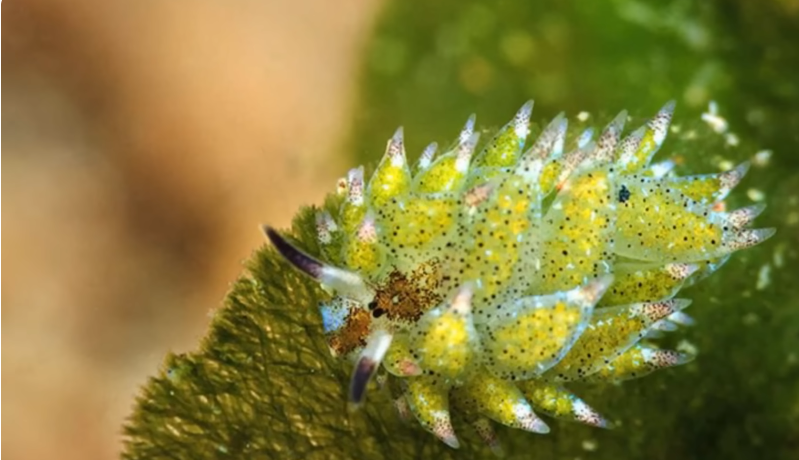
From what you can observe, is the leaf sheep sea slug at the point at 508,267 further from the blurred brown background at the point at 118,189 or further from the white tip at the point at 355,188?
the blurred brown background at the point at 118,189

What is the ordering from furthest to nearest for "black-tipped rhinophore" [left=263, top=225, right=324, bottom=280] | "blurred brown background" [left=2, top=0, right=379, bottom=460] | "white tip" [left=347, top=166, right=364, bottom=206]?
"blurred brown background" [left=2, top=0, right=379, bottom=460], "white tip" [left=347, top=166, right=364, bottom=206], "black-tipped rhinophore" [left=263, top=225, right=324, bottom=280]

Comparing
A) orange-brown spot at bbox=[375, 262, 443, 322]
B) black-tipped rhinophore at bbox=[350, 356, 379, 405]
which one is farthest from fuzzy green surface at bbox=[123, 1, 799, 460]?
black-tipped rhinophore at bbox=[350, 356, 379, 405]

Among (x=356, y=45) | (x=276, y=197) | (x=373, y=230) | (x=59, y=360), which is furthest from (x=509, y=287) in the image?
(x=59, y=360)

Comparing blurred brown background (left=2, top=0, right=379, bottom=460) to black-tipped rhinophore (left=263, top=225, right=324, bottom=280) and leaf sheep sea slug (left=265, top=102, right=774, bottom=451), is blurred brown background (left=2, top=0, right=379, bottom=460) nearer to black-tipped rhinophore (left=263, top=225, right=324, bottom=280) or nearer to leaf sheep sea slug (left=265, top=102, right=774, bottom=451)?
leaf sheep sea slug (left=265, top=102, right=774, bottom=451)

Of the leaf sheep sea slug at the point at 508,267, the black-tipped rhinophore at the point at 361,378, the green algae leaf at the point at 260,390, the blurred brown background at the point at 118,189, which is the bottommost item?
the black-tipped rhinophore at the point at 361,378

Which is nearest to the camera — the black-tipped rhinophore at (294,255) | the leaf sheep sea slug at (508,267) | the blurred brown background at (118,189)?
the black-tipped rhinophore at (294,255)

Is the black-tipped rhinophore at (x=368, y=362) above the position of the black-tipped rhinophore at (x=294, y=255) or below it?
below

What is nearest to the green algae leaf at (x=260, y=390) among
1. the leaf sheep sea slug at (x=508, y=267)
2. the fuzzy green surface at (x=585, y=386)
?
the fuzzy green surface at (x=585, y=386)

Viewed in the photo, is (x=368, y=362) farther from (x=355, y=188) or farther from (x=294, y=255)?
(x=355, y=188)

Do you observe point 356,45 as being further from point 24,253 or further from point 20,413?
point 20,413
